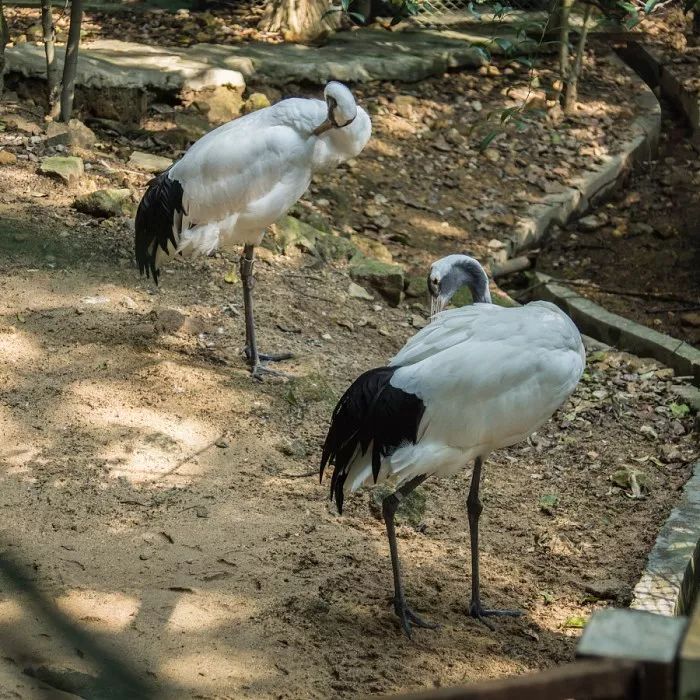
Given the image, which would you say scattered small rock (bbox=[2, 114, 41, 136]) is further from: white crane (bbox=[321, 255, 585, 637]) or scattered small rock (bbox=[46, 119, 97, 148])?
white crane (bbox=[321, 255, 585, 637])

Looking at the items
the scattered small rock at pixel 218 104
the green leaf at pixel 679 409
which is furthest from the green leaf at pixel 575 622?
the scattered small rock at pixel 218 104

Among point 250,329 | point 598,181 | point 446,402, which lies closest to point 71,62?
point 250,329

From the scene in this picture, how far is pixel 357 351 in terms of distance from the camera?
6781mm

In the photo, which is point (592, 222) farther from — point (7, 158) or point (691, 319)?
point (7, 158)

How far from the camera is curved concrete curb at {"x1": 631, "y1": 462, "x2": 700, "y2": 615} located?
15.3 ft

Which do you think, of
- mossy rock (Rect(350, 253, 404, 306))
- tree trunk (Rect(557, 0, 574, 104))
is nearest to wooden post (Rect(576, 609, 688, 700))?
mossy rock (Rect(350, 253, 404, 306))

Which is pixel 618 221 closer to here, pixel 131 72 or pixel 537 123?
pixel 537 123

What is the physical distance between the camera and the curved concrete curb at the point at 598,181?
367 inches

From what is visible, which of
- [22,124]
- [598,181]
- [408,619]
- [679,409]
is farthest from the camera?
[598,181]

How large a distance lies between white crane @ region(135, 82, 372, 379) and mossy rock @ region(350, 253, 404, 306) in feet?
5.06

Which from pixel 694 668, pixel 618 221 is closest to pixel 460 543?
Answer: pixel 694 668

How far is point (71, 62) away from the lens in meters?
8.07

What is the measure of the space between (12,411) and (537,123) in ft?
21.9

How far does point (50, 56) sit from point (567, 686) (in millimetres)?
7379
